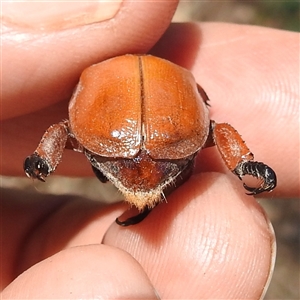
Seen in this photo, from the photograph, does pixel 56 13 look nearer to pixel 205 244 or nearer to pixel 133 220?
pixel 133 220

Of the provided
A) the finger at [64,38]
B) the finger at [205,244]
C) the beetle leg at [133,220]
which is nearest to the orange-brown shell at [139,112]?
the finger at [64,38]

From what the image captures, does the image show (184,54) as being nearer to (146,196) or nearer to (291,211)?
(146,196)

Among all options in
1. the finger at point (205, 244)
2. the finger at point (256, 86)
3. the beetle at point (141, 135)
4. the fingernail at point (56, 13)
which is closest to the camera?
the beetle at point (141, 135)

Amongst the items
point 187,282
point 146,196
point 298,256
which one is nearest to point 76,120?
point 146,196

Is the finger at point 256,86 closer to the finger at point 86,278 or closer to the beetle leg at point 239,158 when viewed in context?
the beetle leg at point 239,158

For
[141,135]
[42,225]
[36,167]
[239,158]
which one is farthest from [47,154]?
[42,225]
